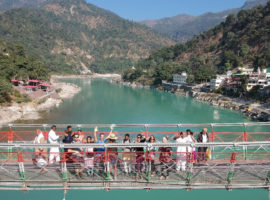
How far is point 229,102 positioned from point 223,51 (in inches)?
1307

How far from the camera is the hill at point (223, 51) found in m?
50.5

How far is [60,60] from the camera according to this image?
104438 mm

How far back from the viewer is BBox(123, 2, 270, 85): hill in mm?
50531

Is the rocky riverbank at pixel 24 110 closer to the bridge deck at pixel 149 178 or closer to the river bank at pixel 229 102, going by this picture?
the bridge deck at pixel 149 178

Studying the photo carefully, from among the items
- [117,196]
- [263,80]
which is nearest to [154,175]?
[117,196]

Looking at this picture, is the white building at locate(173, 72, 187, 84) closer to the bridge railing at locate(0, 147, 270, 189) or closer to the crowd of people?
the bridge railing at locate(0, 147, 270, 189)

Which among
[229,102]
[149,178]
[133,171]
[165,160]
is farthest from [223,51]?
[149,178]

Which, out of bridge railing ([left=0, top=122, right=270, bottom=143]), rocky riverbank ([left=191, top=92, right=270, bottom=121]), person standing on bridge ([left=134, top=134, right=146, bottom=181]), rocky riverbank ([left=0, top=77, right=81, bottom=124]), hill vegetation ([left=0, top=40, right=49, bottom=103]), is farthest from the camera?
hill vegetation ([left=0, top=40, right=49, bottom=103])

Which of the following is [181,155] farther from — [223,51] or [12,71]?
[223,51]

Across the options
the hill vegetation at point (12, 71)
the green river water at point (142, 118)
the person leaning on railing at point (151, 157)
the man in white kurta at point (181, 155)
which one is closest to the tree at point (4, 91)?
the hill vegetation at point (12, 71)

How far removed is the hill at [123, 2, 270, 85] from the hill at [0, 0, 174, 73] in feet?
152

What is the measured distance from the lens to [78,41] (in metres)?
137

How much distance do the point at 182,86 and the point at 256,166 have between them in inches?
1753

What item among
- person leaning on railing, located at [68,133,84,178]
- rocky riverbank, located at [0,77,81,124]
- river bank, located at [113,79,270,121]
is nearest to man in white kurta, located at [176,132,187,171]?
person leaning on railing, located at [68,133,84,178]
